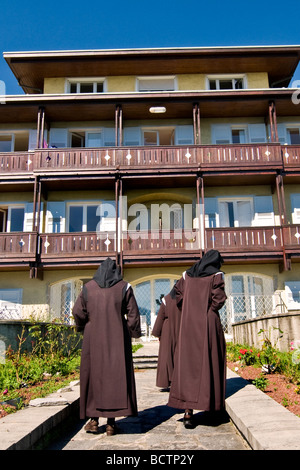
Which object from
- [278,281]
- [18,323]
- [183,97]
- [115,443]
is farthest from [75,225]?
[115,443]

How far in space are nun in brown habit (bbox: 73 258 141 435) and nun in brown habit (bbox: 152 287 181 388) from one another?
2.37 meters

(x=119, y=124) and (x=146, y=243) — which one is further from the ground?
(x=119, y=124)

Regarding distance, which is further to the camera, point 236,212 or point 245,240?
point 236,212

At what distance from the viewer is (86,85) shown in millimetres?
22109

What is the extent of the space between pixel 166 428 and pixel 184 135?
16673 millimetres

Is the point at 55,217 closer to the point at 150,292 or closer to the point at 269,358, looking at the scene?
the point at 150,292

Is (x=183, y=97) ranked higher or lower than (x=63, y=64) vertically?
lower

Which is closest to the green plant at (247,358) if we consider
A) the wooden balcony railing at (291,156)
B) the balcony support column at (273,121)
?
the wooden balcony railing at (291,156)

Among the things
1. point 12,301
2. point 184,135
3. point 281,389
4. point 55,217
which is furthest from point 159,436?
point 184,135

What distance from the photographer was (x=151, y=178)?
1903 centimetres

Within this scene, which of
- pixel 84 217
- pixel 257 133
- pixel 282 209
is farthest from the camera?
pixel 257 133

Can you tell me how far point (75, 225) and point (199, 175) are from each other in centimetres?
552

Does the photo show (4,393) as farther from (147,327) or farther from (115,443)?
(147,327)

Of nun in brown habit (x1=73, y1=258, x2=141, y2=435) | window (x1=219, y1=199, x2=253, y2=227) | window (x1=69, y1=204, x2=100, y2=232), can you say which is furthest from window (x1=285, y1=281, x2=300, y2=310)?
nun in brown habit (x1=73, y1=258, x2=141, y2=435)
